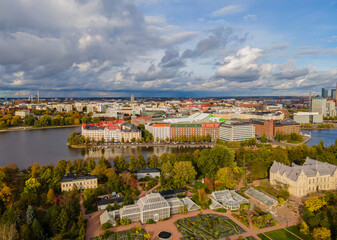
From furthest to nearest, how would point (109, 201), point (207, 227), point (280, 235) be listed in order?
1. point (109, 201)
2. point (207, 227)
3. point (280, 235)

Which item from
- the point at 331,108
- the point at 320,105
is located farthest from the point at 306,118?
the point at 331,108

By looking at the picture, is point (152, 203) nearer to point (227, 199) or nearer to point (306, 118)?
point (227, 199)

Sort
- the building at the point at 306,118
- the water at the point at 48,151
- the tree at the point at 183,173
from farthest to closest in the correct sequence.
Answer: the building at the point at 306,118, the water at the point at 48,151, the tree at the point at 183,173

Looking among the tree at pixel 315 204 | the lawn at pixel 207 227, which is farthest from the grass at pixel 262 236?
the tree at pixel 315 204

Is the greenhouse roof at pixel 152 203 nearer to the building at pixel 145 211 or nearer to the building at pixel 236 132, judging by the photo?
the building at pixel 145 211

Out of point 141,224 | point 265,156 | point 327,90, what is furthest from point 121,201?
point 327,90

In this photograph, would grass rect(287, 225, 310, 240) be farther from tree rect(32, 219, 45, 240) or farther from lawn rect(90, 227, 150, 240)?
tree rect(32, 219, 45, 240)

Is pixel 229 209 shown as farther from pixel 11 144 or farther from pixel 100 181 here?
Result: pixel 11 144
